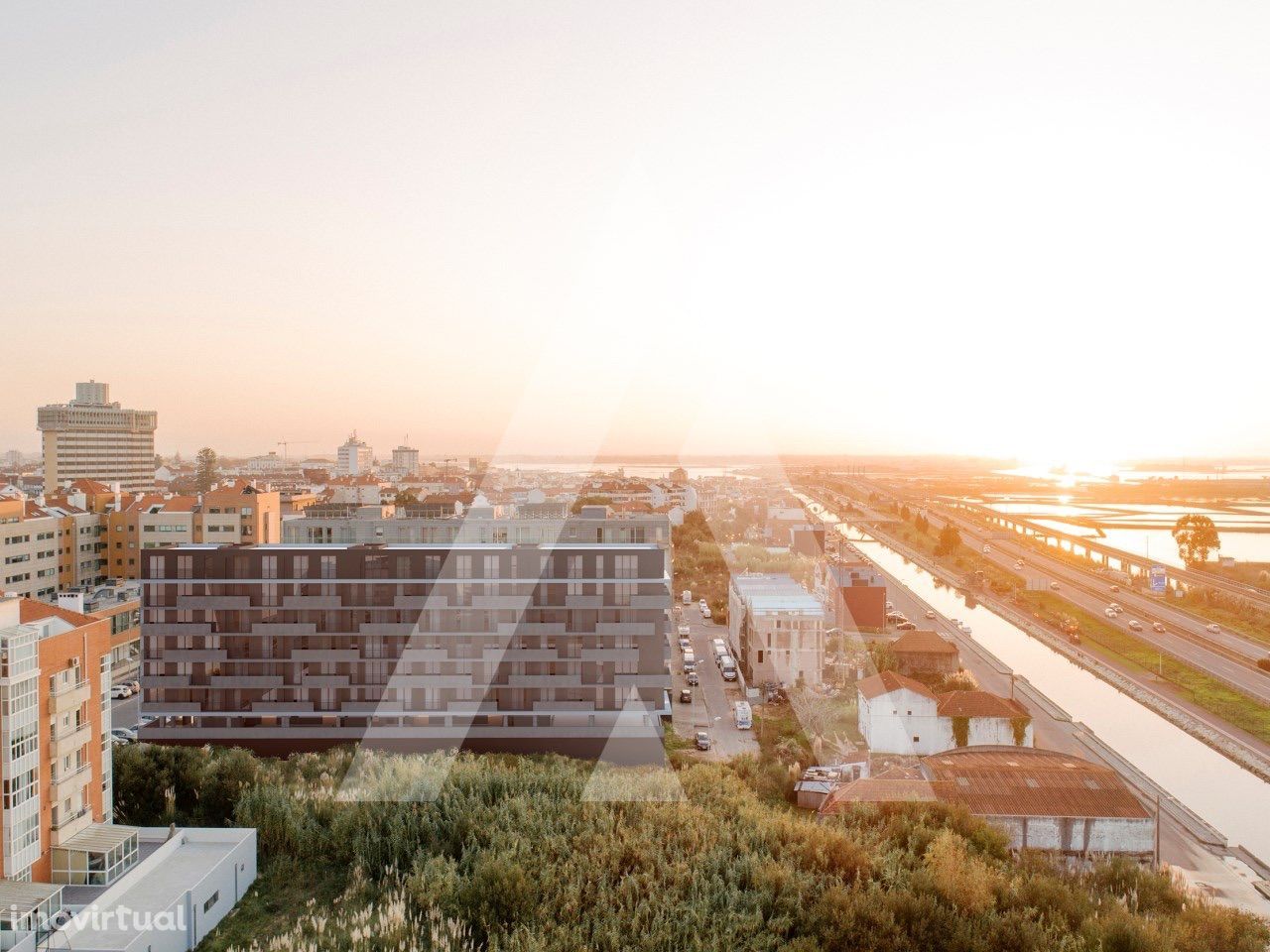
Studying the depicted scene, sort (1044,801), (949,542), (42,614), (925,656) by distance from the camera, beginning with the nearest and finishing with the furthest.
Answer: (42,614) < (1044,801) < (925,656) < (949,542)

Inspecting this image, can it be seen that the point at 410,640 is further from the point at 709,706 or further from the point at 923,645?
the point at 923,645

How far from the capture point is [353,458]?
7081 cm

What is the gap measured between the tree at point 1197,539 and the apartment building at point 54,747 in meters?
34.2

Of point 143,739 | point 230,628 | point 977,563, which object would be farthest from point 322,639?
point 977,563

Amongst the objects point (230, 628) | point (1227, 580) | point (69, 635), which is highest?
point (69, 635)

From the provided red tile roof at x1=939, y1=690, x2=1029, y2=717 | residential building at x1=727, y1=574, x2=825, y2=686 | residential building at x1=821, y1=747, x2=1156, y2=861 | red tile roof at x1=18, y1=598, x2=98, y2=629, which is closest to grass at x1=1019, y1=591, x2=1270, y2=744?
red tile roof at x1=939, y1=690, x2=1029, y2=717

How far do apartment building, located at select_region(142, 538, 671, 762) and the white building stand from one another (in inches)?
137

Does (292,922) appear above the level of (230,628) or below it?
below

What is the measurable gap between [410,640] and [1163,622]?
20352 millimetres

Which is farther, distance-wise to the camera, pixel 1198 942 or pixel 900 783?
pixel 900 783

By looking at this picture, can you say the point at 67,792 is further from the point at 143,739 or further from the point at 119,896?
the point at 143,739

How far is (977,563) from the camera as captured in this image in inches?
1260

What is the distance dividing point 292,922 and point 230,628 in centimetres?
573

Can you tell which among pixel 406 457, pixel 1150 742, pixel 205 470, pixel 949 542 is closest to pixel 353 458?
pixel 406 457
